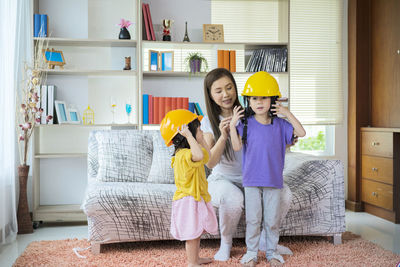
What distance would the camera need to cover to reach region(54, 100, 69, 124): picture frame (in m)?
3.67

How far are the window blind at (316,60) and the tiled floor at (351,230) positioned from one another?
123 cm

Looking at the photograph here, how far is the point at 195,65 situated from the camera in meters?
3.90

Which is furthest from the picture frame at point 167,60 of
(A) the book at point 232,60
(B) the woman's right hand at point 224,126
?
(B) the woman's right hand at point 224,126

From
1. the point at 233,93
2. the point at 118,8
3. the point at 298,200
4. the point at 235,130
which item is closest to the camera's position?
the point at 235,130

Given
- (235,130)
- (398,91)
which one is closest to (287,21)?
(398,91)

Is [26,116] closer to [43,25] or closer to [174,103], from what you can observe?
[43,25]

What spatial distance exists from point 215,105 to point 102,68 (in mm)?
1844

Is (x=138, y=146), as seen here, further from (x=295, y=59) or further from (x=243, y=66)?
(x=295, y=59)

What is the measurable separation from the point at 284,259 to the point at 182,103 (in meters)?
1.92

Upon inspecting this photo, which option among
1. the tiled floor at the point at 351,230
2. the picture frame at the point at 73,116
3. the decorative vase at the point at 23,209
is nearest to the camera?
the tiled floor at the point at 351,230

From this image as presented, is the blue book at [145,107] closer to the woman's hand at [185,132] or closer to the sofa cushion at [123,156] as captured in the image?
the sofa cushion at [123,156]

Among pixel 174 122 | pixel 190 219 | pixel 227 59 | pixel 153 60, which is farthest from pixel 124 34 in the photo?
pixel 190 219

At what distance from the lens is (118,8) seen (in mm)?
4004

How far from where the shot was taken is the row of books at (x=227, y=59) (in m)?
3.93
